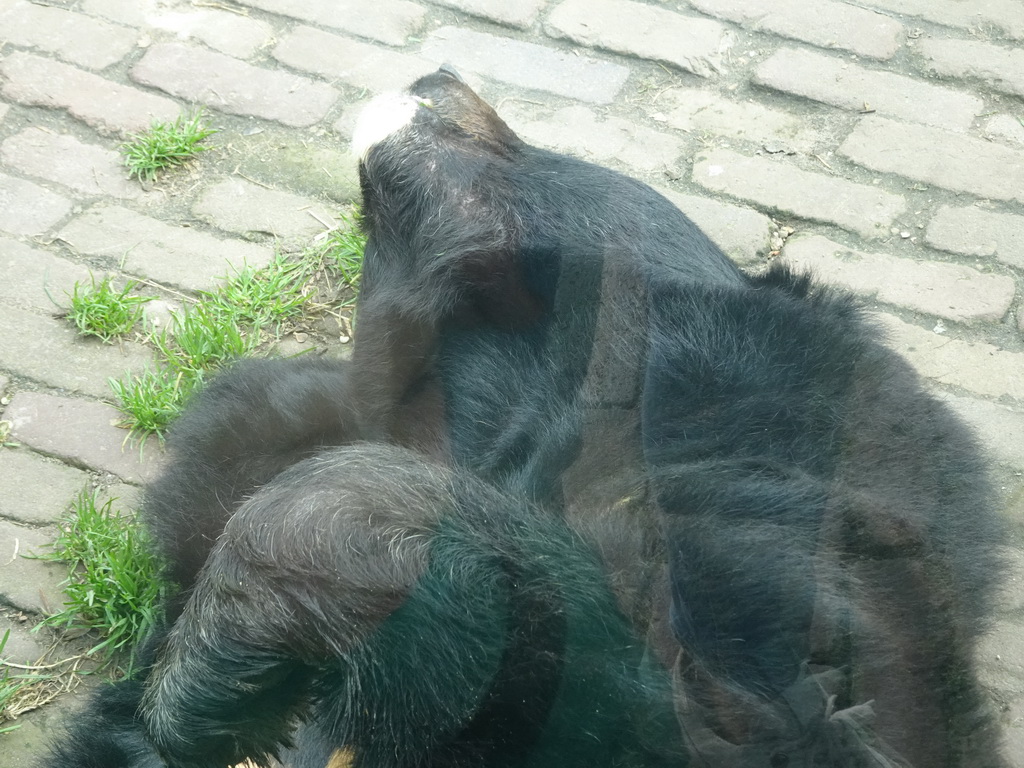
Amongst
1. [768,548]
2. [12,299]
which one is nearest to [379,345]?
[768,548]

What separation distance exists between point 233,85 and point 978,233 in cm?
312

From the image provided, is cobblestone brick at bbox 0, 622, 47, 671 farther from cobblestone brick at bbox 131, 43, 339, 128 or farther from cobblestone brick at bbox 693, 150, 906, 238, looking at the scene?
cobblestone brick at bbox 693, 150, 906, 238

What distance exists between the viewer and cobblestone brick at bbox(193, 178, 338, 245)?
461 cm

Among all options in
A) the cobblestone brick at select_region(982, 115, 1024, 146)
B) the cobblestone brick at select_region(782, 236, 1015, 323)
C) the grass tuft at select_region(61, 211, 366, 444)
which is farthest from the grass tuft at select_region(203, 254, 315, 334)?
the cobblestone brick at select_region(982, 115, 1024, 146)

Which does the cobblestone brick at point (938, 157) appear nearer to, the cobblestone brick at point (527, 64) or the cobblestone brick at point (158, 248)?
the cobblestone brick at point (527, 64)

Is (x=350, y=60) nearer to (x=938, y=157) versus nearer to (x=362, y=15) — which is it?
(x=362, y=15)

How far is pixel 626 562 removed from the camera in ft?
7.94

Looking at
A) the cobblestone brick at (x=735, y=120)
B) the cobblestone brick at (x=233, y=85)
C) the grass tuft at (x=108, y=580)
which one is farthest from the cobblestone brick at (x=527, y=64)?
the grass tuft at (x=108, y=580)

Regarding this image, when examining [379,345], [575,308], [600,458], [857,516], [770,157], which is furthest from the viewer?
[770,157]

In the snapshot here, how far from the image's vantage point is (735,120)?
16.6 ft

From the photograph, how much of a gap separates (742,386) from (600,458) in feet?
1.21

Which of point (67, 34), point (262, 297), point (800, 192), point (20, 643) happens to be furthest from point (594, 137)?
point (20, 643)

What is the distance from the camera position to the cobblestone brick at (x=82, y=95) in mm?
4879

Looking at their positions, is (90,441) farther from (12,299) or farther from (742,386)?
(742,386)
